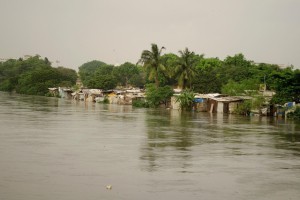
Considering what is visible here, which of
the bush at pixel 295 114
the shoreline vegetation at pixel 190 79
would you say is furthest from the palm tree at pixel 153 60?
the bush at pixel 295 114

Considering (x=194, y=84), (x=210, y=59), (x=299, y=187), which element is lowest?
(x=299, y=187)

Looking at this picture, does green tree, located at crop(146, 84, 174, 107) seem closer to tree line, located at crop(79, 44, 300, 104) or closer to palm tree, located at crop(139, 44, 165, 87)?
tree line, located at crop(79, 44, 300, 104)

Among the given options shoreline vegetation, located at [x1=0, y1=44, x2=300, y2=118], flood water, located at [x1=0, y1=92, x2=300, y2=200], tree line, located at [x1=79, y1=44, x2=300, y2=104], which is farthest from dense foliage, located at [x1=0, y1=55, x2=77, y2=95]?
flood water, located at [x1=0, y1=92, x2=300, y2=200]

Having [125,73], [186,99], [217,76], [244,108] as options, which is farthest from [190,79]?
[125,73]

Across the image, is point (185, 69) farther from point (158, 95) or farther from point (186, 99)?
point (186, 99)

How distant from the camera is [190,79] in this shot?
48156mm

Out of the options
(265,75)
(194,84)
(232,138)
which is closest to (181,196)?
(232,138)

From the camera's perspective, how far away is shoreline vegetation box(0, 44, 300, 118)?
32938 millimetres

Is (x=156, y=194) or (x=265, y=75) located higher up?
(x=265, y=75)

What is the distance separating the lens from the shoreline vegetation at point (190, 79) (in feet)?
108

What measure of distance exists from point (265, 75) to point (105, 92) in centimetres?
2545

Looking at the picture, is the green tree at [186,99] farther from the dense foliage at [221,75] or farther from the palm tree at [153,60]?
the palm tree at [153,60]

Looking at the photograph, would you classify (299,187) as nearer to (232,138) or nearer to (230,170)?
(230,170)

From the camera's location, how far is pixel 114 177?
954cm
